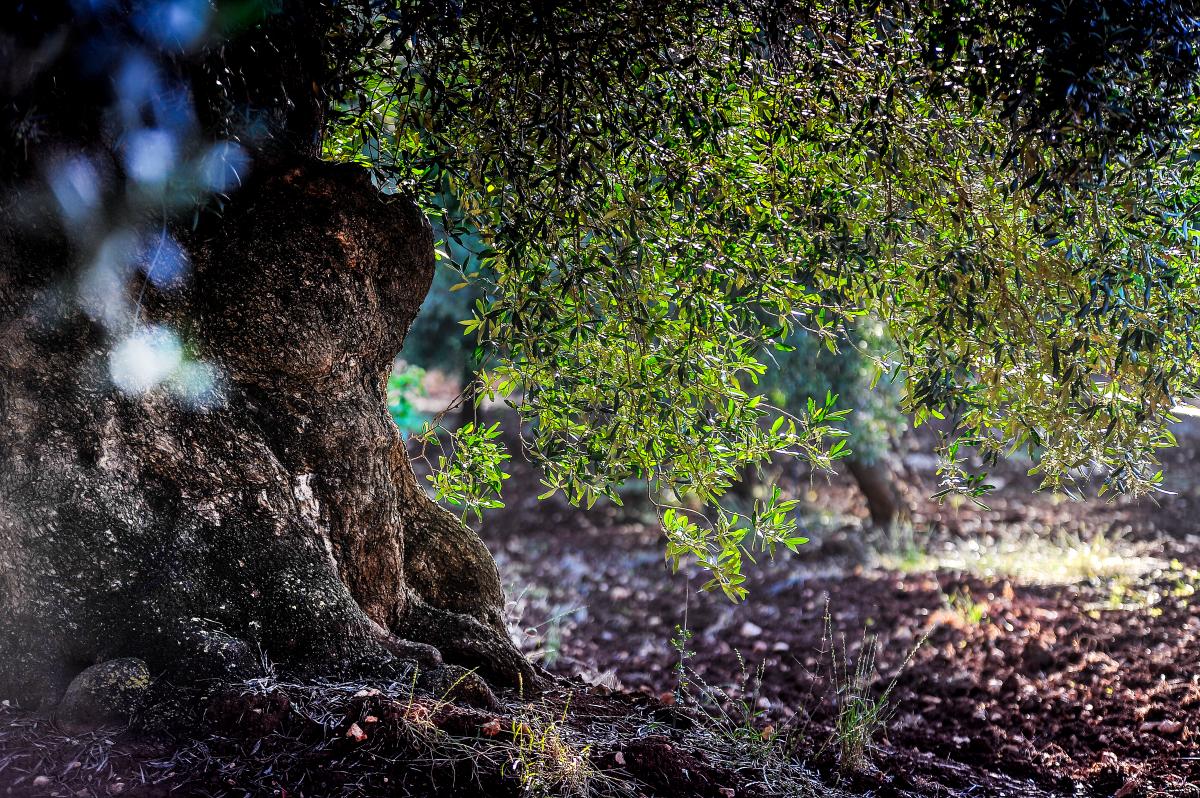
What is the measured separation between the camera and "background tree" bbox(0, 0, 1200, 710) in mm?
2373

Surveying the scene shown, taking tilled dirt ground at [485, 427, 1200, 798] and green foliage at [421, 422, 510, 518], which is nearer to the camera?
green foliage at [421, 422, 510, 518]

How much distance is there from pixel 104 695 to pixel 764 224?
2.49 metres

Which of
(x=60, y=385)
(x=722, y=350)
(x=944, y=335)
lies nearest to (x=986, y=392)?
(x=944, y=335)

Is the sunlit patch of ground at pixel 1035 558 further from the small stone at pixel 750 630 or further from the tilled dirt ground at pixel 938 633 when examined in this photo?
the small stone at pixel 750 630

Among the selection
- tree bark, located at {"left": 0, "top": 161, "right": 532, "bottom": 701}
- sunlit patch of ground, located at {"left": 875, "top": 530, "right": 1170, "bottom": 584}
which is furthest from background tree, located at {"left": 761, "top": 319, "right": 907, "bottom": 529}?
tree bark, located at {"left": 0, "top": 161, "right": 532, "bottom": 701}

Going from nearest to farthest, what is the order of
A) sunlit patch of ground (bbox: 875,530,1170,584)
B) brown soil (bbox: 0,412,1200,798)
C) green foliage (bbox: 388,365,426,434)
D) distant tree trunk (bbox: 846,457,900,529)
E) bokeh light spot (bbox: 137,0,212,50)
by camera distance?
bokeh light spot (bbox: 137,0,212,50) → brown soil (bbox: 0,412,1200,798) → sunlit patch of ground (bbox: 875,530,1170,584) → green foliage (bbox: 388,365,426,434) → distant tree trunk (bbox: 846,457,900,529)

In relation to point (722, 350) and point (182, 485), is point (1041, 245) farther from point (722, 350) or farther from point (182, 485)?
point (182, 485)

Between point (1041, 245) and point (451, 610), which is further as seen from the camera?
point (451, 610)

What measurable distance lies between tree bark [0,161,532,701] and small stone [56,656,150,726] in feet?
0.35

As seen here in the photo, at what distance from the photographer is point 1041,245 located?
290cm

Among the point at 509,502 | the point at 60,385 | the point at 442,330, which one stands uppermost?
the point at 442,330

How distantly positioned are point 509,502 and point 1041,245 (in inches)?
326

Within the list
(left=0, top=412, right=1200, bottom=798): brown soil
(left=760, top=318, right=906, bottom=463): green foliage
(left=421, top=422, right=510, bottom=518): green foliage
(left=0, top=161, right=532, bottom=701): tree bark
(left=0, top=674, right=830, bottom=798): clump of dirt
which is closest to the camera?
(left=0, top=674, right=830, bottom=798): clump of dirt

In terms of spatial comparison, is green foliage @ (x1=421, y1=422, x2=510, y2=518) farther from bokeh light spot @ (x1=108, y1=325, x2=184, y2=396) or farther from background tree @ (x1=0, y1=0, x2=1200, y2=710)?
bokeh light spot @ (x1=108, y1=325, x2=184, y2=396)
